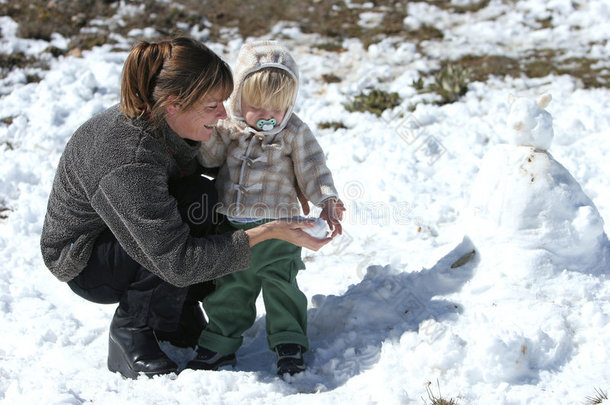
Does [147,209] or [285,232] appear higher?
[147,209]

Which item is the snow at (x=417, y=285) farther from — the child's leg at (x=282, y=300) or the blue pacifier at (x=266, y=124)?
the blue pacifier at (x=266, y=124)

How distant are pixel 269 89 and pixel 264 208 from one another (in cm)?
54

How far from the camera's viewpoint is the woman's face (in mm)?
2562

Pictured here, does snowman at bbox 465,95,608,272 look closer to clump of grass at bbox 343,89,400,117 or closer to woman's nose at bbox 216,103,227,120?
woman's nose at bbox 216,103,227,120

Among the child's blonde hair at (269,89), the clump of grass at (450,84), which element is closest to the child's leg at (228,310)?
the child's blonde hair at (269,89)

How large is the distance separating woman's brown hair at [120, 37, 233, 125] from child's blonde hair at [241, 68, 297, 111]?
0.19m

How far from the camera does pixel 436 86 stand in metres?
5.62

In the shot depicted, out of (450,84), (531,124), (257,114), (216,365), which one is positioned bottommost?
(450,84)

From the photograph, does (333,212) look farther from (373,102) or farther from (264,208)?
(373,102)

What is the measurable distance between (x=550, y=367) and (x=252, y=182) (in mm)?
1465

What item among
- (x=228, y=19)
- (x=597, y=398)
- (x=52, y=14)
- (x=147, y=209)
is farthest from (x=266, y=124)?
(x=52, y=14)

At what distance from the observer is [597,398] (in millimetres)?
2334

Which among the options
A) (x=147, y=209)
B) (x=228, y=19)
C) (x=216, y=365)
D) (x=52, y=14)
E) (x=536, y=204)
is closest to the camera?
(x=147, y=209)

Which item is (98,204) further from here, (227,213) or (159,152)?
(227,213)
